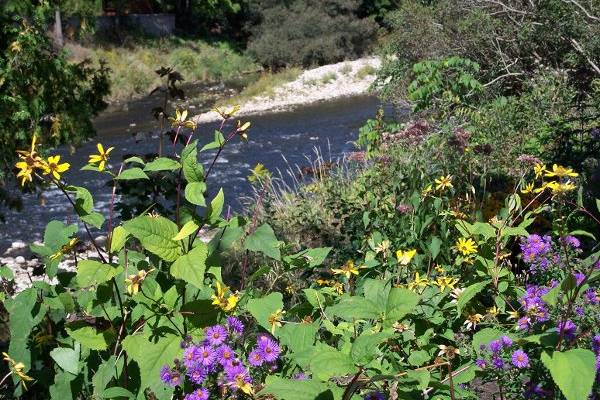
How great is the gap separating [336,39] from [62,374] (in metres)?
22.9

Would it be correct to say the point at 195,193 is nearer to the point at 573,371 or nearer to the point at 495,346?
the point at 495,346

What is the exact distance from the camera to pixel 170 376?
1503mm

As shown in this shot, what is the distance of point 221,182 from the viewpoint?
9836 mm

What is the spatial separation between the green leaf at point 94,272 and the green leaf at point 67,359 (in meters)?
0.35

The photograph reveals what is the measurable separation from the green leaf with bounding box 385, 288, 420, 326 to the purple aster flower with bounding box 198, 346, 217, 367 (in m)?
0.36

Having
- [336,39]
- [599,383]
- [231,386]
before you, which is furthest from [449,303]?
[336,39]

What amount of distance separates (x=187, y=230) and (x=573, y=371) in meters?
0.87

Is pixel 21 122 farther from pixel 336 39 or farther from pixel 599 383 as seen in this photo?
pixel 336 39

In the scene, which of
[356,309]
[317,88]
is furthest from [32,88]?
[317,88]

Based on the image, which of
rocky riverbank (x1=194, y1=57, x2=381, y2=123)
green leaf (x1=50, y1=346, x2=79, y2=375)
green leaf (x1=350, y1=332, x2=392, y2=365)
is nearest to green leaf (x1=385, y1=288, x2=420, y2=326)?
green leaf (x1=350, y1=332, x2=392, y2=365)

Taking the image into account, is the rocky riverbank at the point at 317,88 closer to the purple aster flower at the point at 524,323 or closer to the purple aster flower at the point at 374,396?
the purple aster flower at the point at 524,323

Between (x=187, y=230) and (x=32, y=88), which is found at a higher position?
(x=187, y=230)

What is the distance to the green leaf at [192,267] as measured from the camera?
60.0 inches

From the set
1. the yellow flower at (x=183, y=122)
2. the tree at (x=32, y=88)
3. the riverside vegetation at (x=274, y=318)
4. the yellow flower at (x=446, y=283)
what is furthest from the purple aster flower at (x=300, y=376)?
the tree at (x=32, y=88)
